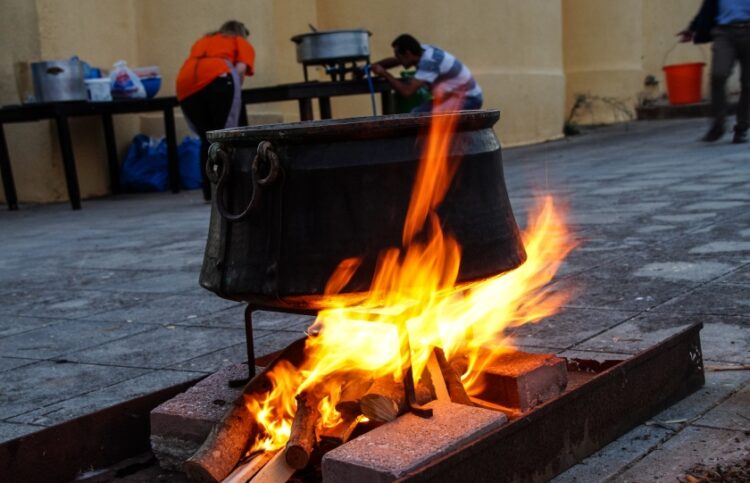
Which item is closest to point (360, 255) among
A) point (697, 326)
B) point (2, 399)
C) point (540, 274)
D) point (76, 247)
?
point (697, 326)

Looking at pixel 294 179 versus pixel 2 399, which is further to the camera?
pixel 2 399

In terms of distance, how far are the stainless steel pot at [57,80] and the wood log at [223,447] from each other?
795 cm

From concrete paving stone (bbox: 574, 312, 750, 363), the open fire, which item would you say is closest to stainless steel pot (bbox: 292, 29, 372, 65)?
concrete paving stone (bbox: 574, 312, 750, 363)

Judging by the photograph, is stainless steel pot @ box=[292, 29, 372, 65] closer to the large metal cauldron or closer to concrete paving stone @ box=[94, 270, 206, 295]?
concrete paving stone @ box=[94, 270, 206, 295]

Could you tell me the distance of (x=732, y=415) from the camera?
2.80 m

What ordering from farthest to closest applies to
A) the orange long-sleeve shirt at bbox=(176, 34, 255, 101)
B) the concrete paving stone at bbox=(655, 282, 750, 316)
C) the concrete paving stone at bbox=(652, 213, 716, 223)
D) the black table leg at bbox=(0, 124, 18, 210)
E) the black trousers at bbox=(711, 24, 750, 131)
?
the black trousers at bbox=(711, 24, 750, 131)
the black table leg at bbox=(0, 124, 18, 210)
the orange long-sleeve shirt at bbox=(176, 34, 255, 101)
the concrete paving stone at bbox=(652, 213, 716, 223)
the concrete paving stone at bbox=(655, 282, 750, 316)

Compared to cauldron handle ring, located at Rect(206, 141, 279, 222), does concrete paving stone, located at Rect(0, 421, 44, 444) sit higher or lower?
lower

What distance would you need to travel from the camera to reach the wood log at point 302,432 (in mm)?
2441

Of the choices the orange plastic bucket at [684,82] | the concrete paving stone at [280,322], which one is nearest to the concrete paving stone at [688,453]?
the concrete paving stone at [280,322]

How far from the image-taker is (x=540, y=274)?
16.7ft

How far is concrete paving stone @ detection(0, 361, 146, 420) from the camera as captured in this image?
3.52 m

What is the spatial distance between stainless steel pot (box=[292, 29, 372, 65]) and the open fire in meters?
7.30

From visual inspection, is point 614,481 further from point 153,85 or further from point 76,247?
point 153,85

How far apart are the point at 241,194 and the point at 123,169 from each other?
9.60 meters
